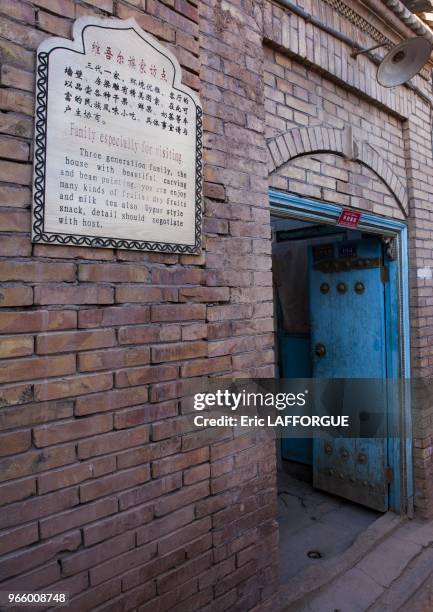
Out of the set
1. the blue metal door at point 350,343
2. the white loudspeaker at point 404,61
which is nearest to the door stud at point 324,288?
the blue metal door at point 350,343

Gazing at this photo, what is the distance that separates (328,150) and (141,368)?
2031 mm

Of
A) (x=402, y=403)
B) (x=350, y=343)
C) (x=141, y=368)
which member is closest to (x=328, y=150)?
(x=350, y=343)

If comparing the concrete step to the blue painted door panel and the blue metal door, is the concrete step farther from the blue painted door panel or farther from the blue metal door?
the blue painted door panel

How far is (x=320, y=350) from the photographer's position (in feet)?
14.4

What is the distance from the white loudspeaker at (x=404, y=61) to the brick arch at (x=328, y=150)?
1.44 feet

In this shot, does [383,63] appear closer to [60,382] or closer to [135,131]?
[135,131]

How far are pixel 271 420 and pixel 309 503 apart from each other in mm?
2228

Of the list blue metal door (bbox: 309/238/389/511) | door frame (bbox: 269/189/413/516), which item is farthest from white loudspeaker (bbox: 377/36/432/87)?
blue metal door (bbox: 309/238/389/511)

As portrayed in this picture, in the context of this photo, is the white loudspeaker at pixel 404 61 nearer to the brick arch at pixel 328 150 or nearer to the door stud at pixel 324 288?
the brick arch at pixel 328 150

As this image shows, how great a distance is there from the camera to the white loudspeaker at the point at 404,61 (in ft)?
9.55

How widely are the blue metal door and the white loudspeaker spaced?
130cm

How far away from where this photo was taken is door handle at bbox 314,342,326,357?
4359 mm

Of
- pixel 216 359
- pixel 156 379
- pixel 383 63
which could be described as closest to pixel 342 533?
pixel 216 359

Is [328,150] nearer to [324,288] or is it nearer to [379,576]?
[324,288]
